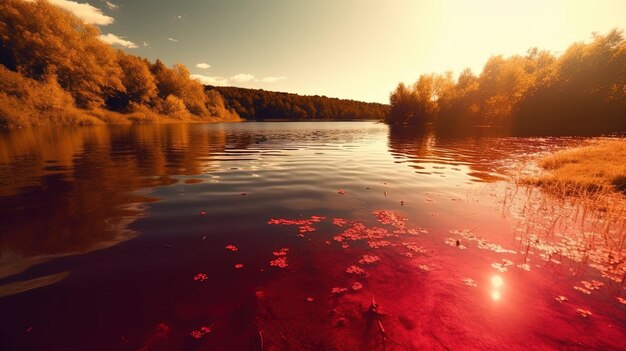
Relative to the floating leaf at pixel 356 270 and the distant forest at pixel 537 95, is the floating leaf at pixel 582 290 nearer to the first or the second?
the floating leaf at pixel 356 270

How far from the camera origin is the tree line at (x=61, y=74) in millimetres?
47188

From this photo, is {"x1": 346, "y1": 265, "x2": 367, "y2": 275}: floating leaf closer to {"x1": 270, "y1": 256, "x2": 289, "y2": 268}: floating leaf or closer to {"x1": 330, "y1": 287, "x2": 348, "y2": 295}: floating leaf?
{"x1": 330, "y1": 287, "x2": 348, "y2": 295}: floating leaf

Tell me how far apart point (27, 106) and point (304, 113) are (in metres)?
155

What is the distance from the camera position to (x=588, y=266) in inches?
243

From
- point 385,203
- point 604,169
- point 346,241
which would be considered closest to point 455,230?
point 385,203

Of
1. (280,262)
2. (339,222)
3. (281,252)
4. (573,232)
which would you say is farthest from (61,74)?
(573,232)

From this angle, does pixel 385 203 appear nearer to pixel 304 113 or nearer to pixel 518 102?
pixel 518 102

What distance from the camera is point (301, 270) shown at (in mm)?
5859

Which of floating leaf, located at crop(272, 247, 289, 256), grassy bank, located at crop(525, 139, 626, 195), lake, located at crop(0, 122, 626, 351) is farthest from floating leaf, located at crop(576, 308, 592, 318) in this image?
grassy bank, located at crop(525, 139, 626, 195)

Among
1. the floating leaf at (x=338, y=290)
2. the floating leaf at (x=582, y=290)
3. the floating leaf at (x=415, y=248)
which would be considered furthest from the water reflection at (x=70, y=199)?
the floating leaf at (x=582, y=290)

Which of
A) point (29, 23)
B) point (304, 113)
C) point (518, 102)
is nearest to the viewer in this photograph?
point (29, 23)

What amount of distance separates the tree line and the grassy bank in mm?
63724

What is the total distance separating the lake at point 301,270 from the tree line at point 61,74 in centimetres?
5232

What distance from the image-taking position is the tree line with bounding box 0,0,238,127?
155 feet
